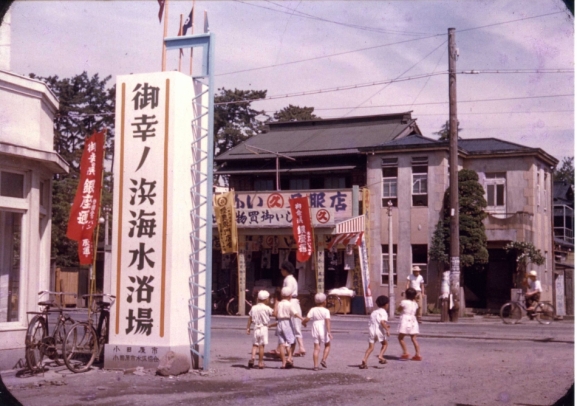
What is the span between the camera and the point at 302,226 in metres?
30.9

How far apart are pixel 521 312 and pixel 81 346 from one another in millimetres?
15098

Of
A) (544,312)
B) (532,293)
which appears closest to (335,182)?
(544,312)

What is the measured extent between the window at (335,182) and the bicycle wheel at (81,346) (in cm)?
2386

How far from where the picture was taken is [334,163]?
1411 inches

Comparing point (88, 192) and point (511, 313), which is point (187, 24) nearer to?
point (88, 192)

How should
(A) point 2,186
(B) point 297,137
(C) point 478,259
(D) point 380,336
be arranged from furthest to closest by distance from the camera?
(B) point 297,137 → (C) point 478,259 → (D) point 380,336 → (A) point 2,186

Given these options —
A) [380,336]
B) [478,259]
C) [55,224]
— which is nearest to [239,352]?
[380,336]

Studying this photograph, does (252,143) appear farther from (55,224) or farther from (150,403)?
(150,403)

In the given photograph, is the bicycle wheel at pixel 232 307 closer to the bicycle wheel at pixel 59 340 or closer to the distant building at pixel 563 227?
the distant building at pixel 563 227

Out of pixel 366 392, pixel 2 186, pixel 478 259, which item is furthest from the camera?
pixel 478 259

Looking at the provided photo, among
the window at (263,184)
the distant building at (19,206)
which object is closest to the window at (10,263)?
the distant building at (19,206)

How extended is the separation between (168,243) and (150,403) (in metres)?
3.28

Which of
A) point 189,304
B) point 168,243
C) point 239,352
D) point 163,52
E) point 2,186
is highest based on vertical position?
point 163,52

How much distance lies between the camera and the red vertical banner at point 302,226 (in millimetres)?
30670
